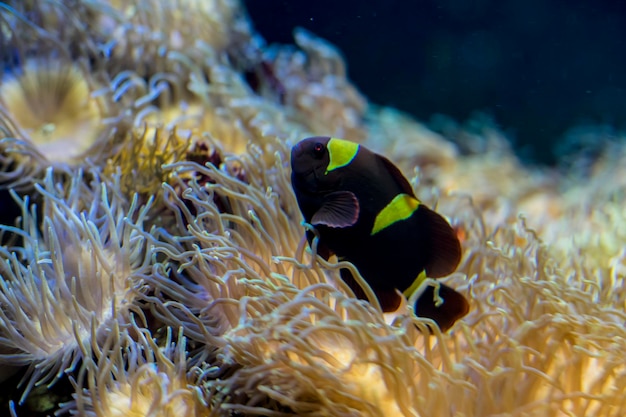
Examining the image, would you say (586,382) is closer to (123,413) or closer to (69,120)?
(123,413)

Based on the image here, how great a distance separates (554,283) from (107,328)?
137cm

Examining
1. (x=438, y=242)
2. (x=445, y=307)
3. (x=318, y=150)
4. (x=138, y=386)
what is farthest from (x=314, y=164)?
(x=138, y=386)

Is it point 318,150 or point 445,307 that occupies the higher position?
point 318,150

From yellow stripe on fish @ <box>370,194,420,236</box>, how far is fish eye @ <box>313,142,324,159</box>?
250 mm

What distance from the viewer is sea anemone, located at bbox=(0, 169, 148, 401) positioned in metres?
1.57

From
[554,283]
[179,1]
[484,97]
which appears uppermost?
[179,1]

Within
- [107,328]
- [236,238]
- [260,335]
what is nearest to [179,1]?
[236,238]

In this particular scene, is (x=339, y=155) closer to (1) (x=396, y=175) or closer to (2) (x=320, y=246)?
(1) (x=396, y=175)

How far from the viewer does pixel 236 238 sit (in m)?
1.78

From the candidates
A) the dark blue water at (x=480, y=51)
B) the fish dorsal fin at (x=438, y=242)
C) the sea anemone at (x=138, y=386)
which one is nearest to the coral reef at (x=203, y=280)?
the sea anemone at (x=138, y=386)

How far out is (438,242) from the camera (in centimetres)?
159

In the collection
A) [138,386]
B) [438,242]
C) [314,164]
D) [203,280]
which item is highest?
[314,164]

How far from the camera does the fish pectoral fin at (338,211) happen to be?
1.51 metres

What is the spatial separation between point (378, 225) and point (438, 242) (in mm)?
195
